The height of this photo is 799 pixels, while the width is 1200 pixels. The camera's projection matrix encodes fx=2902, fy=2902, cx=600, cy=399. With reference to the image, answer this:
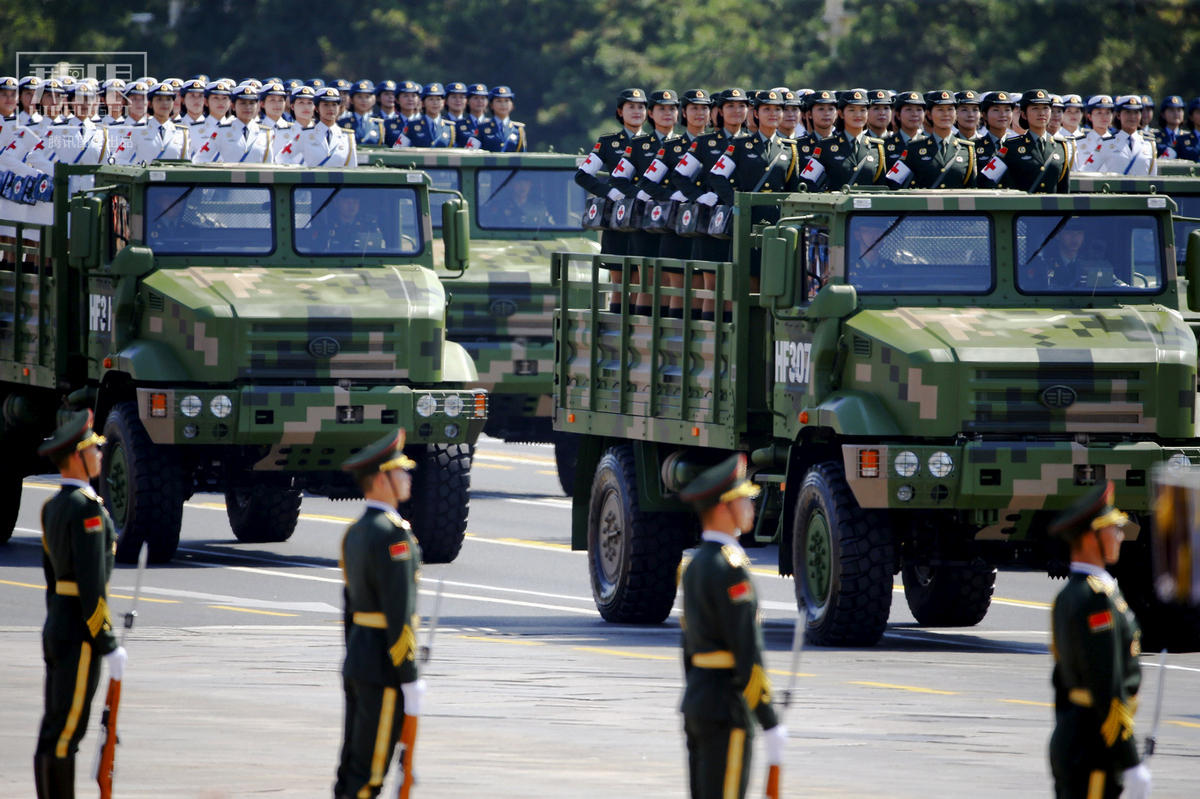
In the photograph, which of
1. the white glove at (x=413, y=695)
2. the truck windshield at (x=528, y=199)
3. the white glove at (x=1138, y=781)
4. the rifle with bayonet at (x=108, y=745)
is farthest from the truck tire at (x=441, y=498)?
the white glove at (x=1138, y=781)

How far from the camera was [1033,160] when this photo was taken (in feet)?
66.6

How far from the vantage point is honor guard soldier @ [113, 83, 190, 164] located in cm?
2614

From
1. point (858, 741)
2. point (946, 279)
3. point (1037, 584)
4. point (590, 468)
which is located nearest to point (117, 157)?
point (590, 468)

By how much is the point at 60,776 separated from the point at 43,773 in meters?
0.07

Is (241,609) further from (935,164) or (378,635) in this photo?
(378,635)

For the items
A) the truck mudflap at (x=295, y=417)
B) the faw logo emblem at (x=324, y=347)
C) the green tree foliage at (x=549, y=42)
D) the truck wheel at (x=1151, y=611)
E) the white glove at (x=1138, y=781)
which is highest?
the green tree foliage at (x=549, y=42)

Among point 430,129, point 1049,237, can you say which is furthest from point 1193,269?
point 430,129

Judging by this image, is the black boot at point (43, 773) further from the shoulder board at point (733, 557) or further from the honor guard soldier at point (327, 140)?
the honor guard soldier at point (327, 140)

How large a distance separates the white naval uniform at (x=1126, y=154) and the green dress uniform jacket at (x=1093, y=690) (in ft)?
58.6

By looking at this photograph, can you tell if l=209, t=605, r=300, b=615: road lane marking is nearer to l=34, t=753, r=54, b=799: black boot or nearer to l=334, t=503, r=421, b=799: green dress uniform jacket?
l=34, t=753, r=54, b=799: black boot

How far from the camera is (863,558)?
1691 cm

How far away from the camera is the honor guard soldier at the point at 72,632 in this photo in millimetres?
11469

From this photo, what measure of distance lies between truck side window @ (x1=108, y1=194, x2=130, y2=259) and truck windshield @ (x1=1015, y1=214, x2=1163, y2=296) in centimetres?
760

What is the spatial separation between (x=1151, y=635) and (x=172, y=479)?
761cm
